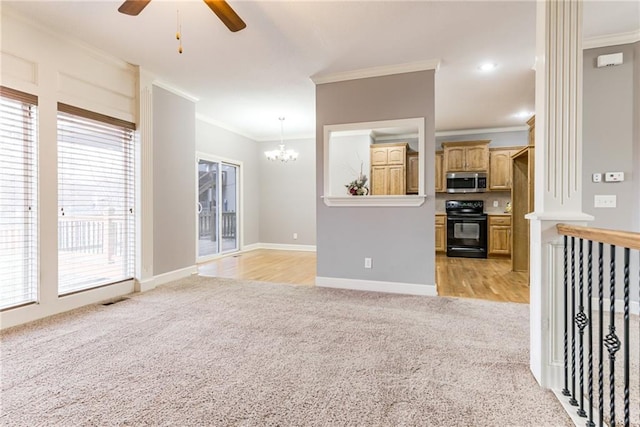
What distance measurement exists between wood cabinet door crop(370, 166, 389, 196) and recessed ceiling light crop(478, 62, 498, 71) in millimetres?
3035

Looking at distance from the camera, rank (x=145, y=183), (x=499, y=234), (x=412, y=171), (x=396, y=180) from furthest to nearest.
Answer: (x=412, y=171), (x=396, y=180), (x=499, y=234), (x=145, y=183)

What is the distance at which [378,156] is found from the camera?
6.79 m

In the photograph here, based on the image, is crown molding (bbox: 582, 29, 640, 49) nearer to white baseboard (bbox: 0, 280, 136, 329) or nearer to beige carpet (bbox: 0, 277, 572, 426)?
beige carpet (bbox: 0, 277, 572, 426)

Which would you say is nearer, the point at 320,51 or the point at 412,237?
the point at 320,51

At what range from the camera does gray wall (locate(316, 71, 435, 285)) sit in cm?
371

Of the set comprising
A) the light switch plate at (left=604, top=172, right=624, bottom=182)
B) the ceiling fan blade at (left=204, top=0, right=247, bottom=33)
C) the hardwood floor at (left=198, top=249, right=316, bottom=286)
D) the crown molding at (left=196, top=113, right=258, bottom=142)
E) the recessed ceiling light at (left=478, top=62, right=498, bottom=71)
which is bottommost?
the hardwood floor at (left=198, top=249, right=316, bottom=286)

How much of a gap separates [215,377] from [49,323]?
6.59 feet

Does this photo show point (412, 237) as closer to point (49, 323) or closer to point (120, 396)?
point (120, 396)

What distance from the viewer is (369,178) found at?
6836 millimetres

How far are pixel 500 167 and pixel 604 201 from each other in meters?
3.45

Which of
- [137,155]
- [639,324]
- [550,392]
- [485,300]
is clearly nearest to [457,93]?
[485,300]

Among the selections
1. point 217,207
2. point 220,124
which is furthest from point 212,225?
point 220,124

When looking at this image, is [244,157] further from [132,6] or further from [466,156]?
[132,6]

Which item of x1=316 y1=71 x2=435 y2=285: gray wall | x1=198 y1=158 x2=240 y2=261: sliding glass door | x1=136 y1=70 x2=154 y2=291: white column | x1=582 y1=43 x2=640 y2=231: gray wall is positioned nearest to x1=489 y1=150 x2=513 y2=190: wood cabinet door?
x1=582 y1=43 x2=640 y2=231: gray wall
